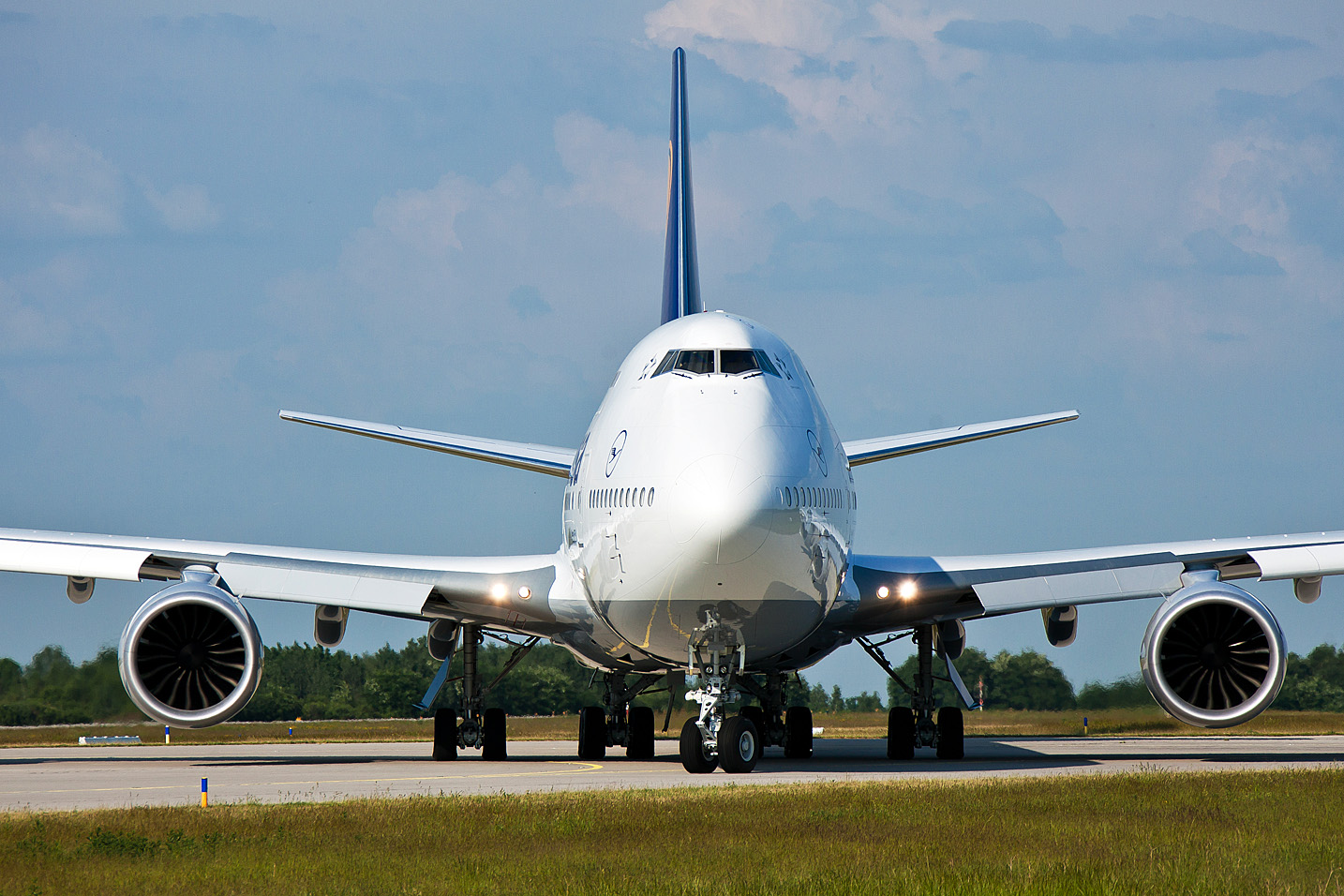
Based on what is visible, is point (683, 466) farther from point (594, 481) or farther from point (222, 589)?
point (222, 589)

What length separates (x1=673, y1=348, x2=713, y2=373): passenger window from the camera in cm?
1844

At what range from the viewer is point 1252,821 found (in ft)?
41.3

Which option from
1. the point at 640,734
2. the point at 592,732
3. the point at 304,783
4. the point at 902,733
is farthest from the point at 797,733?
the point at 304,783

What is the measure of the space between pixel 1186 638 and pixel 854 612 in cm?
450

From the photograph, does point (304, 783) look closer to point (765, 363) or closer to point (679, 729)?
point (765, 363)

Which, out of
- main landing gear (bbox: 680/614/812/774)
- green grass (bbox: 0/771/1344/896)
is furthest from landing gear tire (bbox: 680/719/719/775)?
green grass (bbox: 0/771/1344/896)

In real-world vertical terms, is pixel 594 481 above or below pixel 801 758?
above

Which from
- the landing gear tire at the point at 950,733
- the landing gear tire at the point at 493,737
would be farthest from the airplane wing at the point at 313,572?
the landing gear tire at the point at 950,733

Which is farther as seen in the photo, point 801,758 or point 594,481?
point 801,758

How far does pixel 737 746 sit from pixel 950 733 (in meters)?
6.46

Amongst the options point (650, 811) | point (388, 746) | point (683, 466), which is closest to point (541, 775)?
point (683, 466)

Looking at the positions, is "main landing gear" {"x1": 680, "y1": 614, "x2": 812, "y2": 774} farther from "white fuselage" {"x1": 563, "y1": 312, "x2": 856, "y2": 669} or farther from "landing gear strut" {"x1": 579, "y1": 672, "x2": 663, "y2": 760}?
"landing gear strut" {"x1": 579, "y1": 672, "x2": 663, "y2": 760}

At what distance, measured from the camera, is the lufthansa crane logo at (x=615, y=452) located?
61.8 feet

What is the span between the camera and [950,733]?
2350 centimetres
